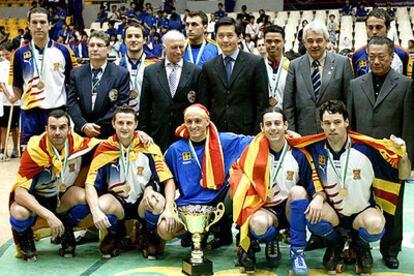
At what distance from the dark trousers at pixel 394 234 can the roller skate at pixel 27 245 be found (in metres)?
2.59

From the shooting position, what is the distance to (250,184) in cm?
434

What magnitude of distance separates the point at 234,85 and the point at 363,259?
1.66 metres

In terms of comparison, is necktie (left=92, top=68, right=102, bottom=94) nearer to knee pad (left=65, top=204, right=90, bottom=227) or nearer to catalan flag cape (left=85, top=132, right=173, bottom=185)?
catalan flag cape (left=85, top=132, right=173, bottom=185)

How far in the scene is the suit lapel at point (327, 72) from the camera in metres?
4.67

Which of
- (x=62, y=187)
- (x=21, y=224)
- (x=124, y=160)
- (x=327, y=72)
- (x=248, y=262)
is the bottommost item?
(x=248, y=262)

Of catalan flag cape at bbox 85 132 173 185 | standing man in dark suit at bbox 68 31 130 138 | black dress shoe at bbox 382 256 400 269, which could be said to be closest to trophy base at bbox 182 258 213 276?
catalan flag cape at bbox 85 132 173 185

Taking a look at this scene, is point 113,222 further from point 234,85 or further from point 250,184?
point 234,85

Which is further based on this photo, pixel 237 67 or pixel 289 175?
pixel 237 67

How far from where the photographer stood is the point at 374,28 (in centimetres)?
509

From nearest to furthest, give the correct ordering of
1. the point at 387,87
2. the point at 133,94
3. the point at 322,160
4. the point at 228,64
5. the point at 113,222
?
1. the point at 322,160
2. the point at 387,87
3. the point at 113,222
4. the point at 228,64
5. the point at 133,94

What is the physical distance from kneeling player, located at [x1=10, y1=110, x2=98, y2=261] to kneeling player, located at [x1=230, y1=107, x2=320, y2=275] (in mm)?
1210

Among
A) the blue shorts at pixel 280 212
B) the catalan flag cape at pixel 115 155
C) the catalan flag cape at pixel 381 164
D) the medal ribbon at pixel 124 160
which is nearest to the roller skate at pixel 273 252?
the blue shorts at pixel 280 212

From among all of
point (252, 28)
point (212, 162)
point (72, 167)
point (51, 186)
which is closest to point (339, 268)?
point (212, 162)

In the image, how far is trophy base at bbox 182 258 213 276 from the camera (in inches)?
163
